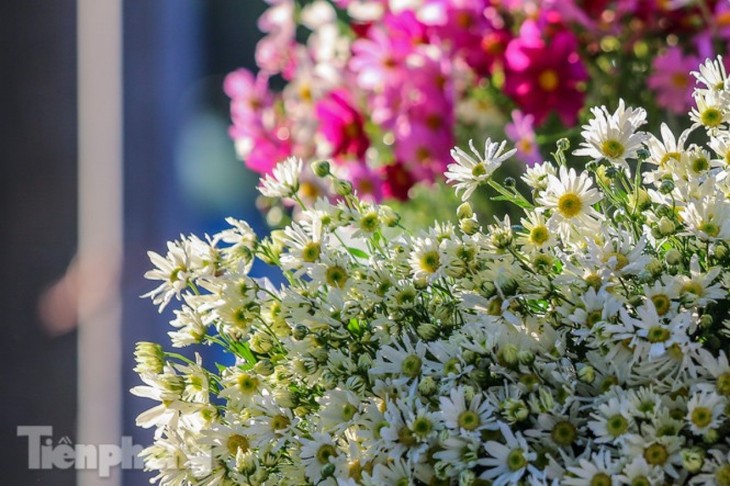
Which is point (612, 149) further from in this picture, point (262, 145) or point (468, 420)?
point (262, 145)

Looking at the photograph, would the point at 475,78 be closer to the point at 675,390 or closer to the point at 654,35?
the point at 654,35

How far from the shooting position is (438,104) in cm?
99

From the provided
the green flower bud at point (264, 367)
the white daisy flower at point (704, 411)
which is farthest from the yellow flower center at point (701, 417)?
the green flower bud at point (264, 367)

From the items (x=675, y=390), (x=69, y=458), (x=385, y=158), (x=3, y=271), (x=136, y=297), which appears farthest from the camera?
(x=136, y=297)

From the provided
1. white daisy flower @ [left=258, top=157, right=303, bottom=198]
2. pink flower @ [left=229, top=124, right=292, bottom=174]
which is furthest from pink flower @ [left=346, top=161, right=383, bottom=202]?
white daisy flower @ [left=258, top=157, right=303, bottom=198]

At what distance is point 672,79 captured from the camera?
938 mm

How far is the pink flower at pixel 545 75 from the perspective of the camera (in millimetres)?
947

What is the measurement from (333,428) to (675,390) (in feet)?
0.52

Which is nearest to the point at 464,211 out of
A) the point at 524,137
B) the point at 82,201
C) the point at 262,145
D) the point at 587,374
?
the point at 587,374

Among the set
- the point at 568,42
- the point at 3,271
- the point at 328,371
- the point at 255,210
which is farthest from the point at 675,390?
the point at 255,210

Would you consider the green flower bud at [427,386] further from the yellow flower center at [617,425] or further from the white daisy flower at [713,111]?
the white daisy flower at [713,111]

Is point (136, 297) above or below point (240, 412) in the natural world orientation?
above

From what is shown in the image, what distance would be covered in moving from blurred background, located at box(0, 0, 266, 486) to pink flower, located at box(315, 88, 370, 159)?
0.40 m

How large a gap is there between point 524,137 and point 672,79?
0.49ft
